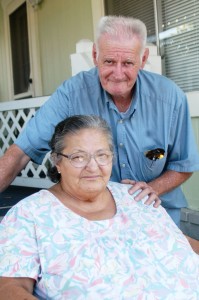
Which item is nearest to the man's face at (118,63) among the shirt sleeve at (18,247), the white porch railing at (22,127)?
the shirt sleeve at (18,247)

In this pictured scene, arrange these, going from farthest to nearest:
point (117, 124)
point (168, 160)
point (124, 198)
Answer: point (168, 160) < point (117, 124) < point (124, 198)

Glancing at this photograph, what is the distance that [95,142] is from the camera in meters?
1.61

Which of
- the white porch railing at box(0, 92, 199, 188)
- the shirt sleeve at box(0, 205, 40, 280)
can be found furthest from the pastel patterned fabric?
the white porch railing at box(0, 92, 199, 188)

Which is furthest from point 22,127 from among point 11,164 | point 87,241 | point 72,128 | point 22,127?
point 87,241

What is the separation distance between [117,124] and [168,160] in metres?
0.37

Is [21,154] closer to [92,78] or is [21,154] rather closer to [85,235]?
[92,78]

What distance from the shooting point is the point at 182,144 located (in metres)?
2.16

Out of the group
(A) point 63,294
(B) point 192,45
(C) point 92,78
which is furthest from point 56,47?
(A) point 63,294

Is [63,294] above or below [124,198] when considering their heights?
below

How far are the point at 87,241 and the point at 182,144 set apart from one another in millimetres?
882

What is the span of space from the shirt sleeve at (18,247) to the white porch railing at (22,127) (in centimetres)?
357

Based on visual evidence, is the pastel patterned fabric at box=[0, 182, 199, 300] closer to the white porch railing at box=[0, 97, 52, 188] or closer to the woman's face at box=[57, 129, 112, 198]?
the woman's face at box=[57, 129, 112, 198]

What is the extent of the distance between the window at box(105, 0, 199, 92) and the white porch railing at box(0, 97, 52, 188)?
5.21ft

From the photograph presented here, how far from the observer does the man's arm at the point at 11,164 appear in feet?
6.32
